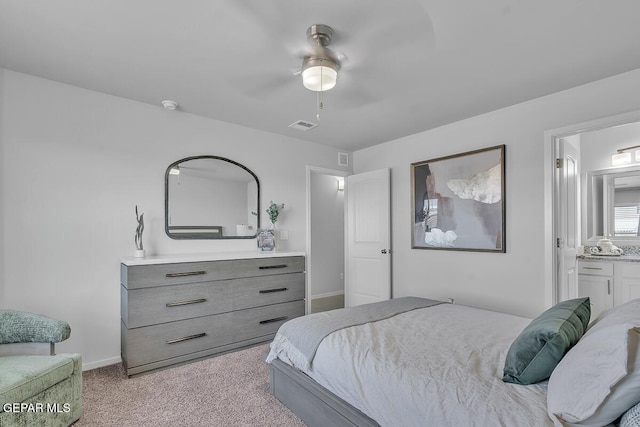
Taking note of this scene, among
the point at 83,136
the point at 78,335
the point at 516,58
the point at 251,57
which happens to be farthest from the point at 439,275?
the point at 83,136

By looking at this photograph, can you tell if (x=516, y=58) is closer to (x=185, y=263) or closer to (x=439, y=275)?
(x=439, y=275)

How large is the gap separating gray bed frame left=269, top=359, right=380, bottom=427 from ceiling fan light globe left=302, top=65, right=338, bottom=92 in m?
1.87

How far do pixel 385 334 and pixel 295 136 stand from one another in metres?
2.85

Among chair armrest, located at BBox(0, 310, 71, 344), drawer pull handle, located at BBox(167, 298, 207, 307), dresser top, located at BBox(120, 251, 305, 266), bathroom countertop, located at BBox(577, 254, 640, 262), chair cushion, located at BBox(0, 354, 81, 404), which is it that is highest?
dresser top, located at BBox(120, 251, 305, 266)

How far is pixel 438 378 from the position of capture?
4.73ft

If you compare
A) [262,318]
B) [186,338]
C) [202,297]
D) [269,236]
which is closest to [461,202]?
[269,236]

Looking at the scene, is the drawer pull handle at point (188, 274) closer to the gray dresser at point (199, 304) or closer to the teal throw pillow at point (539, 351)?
the gray dresser at point (199, 304)

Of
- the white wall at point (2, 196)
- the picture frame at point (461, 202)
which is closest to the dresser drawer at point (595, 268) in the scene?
the picture frame at point (461, 202)

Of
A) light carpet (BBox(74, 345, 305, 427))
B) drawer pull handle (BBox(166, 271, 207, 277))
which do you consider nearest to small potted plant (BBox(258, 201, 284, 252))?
drawer pull handle (BBox(166, 271, 207, 277))

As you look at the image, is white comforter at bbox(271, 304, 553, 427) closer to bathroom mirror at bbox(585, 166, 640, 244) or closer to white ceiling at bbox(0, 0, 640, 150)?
white ceiling at bbox(0, 0, 640, 150)

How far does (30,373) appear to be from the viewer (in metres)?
1.71

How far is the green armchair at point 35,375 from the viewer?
5.29 ft

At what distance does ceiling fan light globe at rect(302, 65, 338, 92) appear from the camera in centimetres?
212

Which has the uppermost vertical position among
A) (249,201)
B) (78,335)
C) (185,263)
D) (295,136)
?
(295,136)
